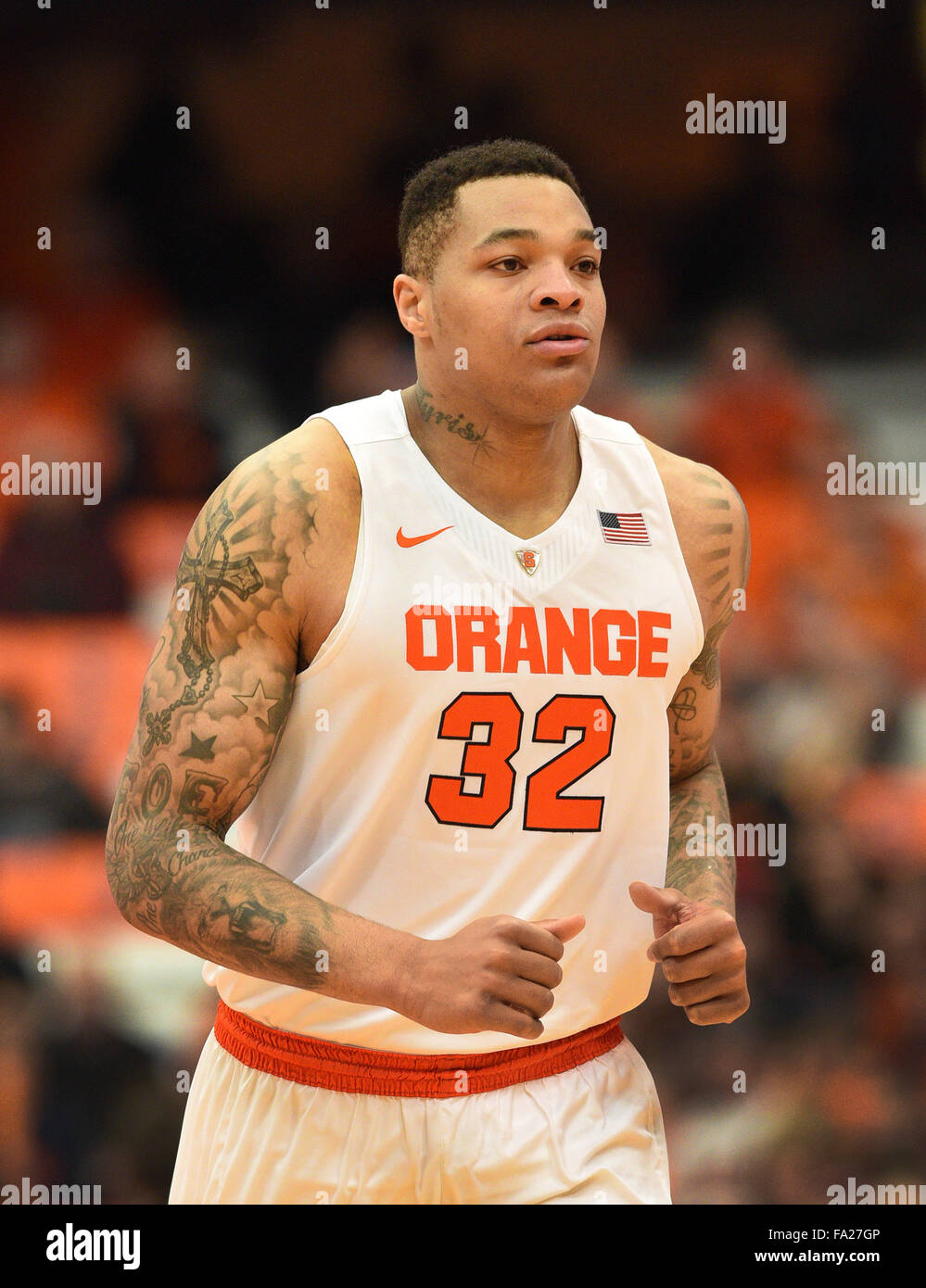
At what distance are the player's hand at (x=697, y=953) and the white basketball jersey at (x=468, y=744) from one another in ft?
0.48

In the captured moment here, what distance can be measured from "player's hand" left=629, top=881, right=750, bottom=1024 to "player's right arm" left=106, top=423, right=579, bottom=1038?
0.73 ft

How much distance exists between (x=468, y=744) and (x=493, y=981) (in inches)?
16.0

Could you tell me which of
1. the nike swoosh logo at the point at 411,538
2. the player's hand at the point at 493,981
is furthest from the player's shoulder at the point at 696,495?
the player's hand at the point at 493,981

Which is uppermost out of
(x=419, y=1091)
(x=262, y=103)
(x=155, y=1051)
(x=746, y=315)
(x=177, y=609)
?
(x=262, y=103)

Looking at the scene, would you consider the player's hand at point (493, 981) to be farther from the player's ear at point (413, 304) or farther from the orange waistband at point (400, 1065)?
the player's ear at point (413, 304)

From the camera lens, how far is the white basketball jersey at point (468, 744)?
2.06 metres

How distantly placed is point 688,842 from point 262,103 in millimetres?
3857

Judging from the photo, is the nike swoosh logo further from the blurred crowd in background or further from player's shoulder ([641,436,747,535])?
the blurred crowd in background

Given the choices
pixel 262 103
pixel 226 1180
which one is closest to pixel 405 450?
pixel 226 1180

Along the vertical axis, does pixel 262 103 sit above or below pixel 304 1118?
above

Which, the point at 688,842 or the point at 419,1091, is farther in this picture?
the point at 688,842

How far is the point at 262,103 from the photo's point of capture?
17.3 ft

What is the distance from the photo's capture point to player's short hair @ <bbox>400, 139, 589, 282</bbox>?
2.23 meters

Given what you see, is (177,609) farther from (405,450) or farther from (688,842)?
(688,842)
